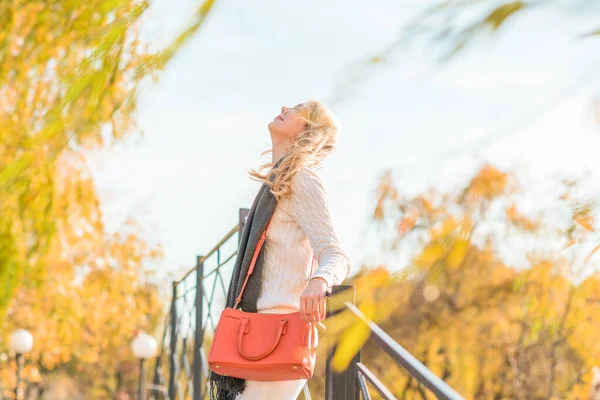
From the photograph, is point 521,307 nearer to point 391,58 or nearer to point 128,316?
point 128,316

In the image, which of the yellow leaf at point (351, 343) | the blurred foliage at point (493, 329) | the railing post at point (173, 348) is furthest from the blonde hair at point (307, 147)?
the blurred foliage at point (493, 329)

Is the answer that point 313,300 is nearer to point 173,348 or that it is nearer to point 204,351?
point 204,351

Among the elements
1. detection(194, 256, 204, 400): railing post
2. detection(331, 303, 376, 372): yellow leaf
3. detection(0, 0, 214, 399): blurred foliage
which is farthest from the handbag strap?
detection(194, 256, 204, 400): railing post

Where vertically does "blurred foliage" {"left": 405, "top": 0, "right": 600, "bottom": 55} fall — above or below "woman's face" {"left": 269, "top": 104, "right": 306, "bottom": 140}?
above

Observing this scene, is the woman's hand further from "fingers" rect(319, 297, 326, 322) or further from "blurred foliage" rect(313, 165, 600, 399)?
"blurred foliage" rect(313, 165, 600, 399)

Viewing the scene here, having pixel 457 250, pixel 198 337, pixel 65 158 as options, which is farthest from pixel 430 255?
pixel 198 337

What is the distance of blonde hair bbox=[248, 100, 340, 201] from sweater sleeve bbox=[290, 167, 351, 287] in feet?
0.08

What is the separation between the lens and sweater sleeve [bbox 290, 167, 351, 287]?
1.94 metres

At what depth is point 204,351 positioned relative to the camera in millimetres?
3891

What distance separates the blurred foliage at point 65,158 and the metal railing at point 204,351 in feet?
1.34

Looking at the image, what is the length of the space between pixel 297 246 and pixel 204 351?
1959 millimetres

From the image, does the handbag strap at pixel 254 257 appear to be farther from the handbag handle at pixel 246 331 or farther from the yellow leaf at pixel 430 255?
the yellow leaf at pixel 430 255

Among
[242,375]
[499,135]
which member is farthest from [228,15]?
[242,375]

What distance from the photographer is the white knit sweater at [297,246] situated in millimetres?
1992
